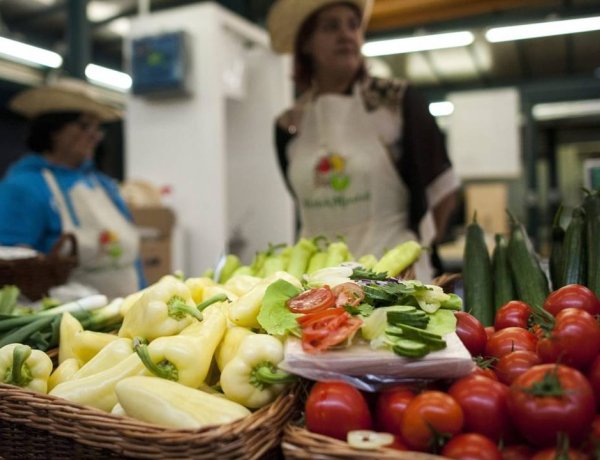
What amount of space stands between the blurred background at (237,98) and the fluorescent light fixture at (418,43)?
18 millimetres

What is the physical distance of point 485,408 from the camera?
2.89 feet

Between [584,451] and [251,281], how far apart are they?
919 mm

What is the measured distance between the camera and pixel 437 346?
948 millimetres

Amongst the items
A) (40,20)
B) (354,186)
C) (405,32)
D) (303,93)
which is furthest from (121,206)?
(40,20)

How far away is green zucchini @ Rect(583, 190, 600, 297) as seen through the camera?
135 cm

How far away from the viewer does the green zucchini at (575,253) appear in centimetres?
141

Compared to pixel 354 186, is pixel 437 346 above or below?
below

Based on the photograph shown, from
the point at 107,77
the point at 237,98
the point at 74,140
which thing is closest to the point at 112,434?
the point at 74,140

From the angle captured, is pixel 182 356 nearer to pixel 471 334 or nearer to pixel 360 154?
pixel 471 334

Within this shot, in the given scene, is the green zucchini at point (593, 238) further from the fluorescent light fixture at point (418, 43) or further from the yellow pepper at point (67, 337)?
the fluorescent light fixture at point (418, 43)

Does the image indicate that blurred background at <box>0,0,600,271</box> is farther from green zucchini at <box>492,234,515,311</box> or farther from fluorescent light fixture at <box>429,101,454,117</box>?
fluorescent light fixture at <box>429,101,454,117</box>

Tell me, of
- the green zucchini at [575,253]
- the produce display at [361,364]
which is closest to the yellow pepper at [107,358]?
the produce display at [361,364]

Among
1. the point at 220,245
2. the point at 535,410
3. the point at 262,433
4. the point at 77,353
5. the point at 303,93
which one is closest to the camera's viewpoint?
the point at 535,410

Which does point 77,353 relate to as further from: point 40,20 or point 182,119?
point 40,20
